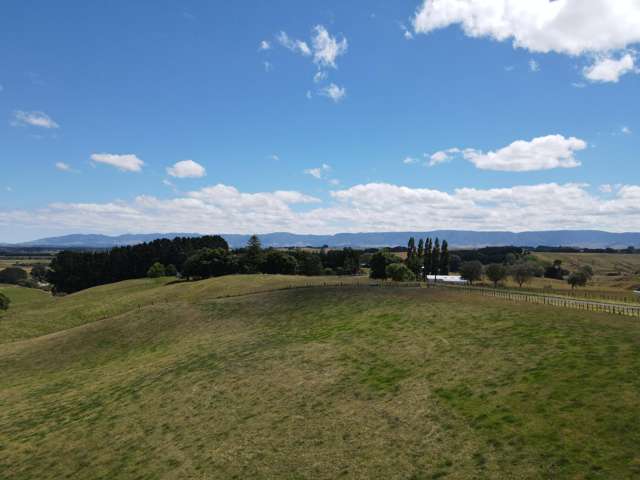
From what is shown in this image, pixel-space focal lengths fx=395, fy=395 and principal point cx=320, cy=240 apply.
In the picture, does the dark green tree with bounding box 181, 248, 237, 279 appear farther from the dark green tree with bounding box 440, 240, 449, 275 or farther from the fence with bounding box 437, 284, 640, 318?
the fence with bounding box 437, 284, 640, 318

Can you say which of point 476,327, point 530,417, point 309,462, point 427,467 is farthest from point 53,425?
point 476,327

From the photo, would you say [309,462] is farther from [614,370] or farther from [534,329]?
[534,329]

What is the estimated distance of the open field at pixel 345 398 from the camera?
22.7 m

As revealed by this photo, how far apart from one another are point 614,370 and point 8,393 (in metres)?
60.8

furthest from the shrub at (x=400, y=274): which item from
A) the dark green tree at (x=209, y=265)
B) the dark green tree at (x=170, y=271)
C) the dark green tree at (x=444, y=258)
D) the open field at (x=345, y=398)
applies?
the dark green tree at (x=170, y=271)

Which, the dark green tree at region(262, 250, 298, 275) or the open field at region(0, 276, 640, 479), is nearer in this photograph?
the open field at region(0, 276, 640, 479)

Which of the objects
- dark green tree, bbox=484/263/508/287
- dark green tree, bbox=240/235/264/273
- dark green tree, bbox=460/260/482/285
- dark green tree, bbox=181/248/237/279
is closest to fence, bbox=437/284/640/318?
dark green tree, bbox=484/263/508/287

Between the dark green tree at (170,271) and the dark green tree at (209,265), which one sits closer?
the dark green tree at (209,265)

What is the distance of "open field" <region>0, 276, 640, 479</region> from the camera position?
→ 22688mm

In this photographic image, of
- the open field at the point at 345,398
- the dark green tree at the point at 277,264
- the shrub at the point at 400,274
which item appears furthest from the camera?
the dark green tree at the point at 277,264

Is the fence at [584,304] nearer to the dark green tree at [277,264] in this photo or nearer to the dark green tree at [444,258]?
the dark green tree at [444,258]

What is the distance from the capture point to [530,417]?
80.6 ft

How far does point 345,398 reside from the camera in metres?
31.8

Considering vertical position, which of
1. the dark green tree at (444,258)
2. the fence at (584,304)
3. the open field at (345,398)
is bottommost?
the open field at (345,398)
